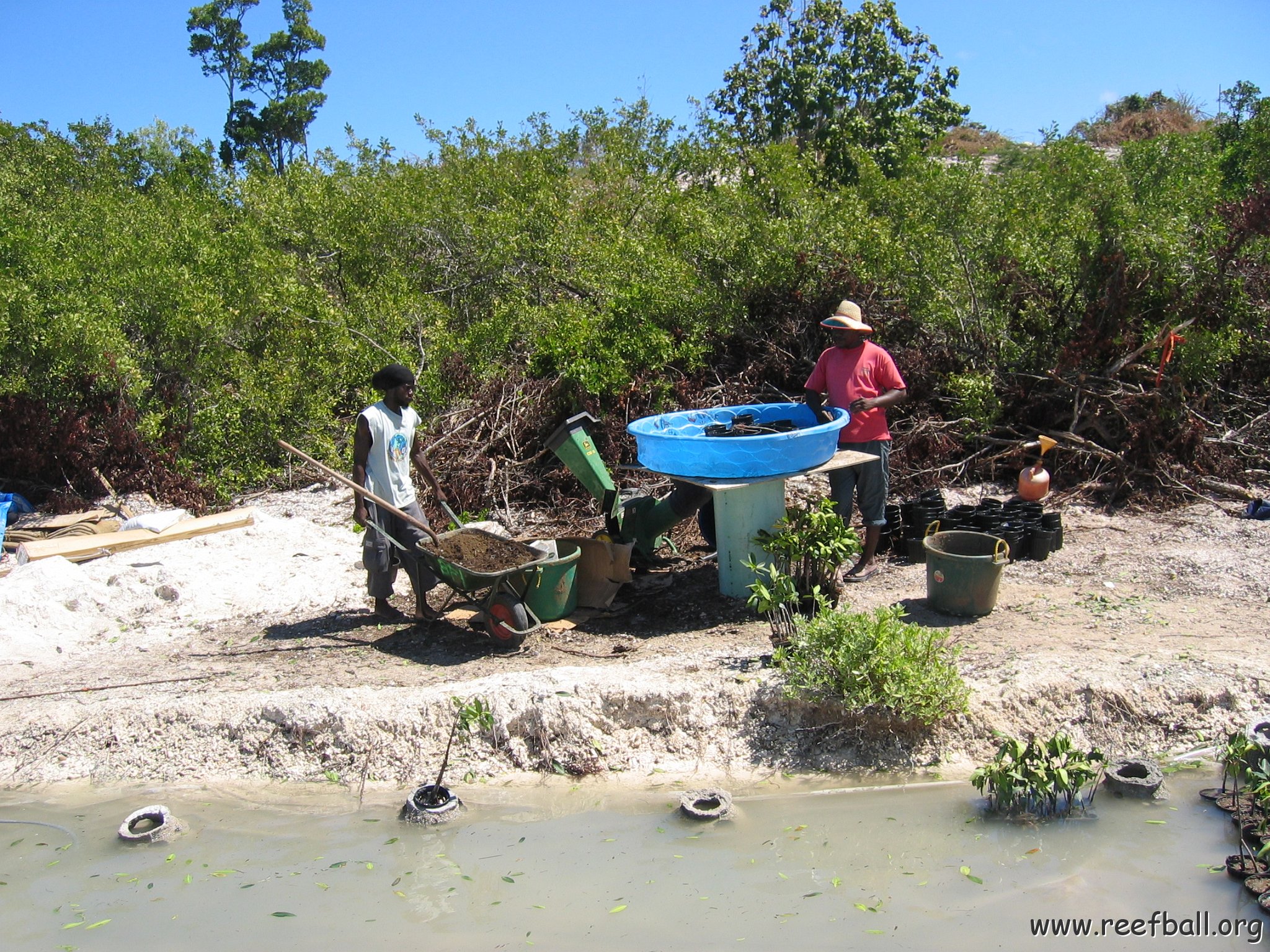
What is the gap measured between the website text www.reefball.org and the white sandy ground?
3.34 feet

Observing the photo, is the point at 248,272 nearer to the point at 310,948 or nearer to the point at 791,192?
the point at 791,192

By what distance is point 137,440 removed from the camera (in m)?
8.91

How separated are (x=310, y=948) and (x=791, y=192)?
9.16 metres

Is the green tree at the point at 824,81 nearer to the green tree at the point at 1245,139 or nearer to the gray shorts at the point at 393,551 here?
the green tree at the point at 1245,139

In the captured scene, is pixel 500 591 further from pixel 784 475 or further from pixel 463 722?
pixel 784 475

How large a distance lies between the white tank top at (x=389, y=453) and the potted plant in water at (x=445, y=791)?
161cm

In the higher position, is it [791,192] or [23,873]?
[791,192]

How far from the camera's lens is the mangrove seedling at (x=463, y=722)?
13.6 feet

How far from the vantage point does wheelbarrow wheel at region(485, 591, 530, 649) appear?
5332 millimetres

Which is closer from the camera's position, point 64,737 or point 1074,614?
point 64,737

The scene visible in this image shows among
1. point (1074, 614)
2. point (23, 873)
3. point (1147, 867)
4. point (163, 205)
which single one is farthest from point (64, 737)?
point (163, 205)

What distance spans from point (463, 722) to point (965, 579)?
2973mm

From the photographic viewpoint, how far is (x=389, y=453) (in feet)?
18.2

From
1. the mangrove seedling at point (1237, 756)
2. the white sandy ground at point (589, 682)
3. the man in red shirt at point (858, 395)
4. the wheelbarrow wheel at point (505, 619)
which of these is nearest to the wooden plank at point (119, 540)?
the white sandy ground at point (589, 682)
